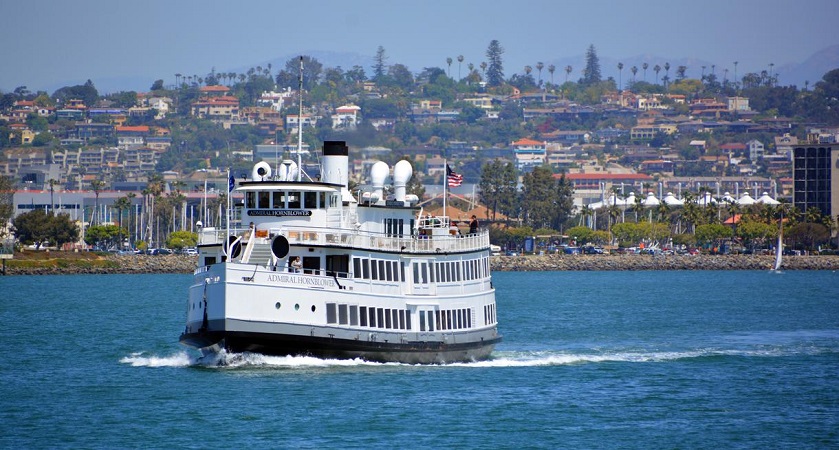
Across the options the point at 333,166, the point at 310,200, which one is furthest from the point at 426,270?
the point at 333,166

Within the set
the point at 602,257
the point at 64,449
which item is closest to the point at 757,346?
the point at 64,449

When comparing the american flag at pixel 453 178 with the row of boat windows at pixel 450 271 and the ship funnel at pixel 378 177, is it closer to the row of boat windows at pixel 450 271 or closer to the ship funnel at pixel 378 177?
the ship funnel at pixel 378 177

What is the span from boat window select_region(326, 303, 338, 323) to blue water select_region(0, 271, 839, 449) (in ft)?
4.99

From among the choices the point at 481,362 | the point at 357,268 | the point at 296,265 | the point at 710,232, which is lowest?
Result: the point at 481,362

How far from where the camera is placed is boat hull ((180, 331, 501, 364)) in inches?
1718

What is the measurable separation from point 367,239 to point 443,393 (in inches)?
247

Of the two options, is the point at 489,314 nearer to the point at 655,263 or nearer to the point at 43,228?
the point at 43,228

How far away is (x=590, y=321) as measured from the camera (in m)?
78.4

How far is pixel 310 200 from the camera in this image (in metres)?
46.9

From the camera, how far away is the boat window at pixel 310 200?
154 feet

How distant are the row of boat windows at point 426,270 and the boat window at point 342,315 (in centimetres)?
147

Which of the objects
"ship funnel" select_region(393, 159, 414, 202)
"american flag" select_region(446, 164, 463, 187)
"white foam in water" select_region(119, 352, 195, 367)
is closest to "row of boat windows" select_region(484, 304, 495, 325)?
"american flag" select_region(446, 164, 463, 187)

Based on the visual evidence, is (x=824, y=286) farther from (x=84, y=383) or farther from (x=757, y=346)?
(x=84, y=383)

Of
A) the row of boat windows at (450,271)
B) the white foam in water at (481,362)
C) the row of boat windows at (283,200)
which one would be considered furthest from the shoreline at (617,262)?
the row of boat windows at (283,200)
